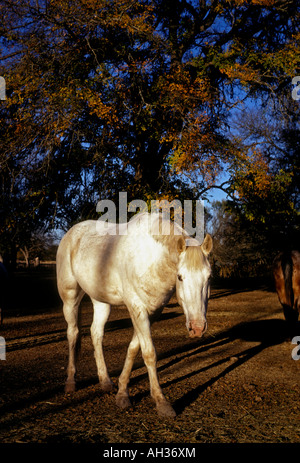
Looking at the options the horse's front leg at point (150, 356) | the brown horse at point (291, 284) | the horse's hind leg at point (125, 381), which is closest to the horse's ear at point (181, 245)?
the horse's front leg at point (150, 356)

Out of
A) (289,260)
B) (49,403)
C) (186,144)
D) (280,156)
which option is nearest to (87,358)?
(49,403)

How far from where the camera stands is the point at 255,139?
19.0 metres

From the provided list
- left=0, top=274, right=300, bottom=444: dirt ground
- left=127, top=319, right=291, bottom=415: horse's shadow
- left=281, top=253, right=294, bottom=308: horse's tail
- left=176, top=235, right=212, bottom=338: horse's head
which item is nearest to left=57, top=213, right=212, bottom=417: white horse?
left=176, top=235, right=212, bottom=338: horse's head

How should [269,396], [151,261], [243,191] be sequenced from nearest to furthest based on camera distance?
[151,261], [269,396], [243,191]

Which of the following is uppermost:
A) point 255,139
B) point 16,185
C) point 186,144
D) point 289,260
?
point 255,139

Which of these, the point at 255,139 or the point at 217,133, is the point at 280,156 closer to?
the point at 255,139

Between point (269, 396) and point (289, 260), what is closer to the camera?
point (269, 396)

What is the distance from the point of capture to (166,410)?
3662mm

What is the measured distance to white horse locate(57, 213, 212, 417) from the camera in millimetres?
3531

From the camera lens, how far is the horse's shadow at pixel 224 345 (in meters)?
4.45

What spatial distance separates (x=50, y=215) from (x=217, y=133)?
567cm

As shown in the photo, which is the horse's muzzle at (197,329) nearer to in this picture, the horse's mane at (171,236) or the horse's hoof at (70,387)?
the horse's mane at (171,236)

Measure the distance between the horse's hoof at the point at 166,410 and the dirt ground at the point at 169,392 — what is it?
0.21 ft

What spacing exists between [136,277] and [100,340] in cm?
136
